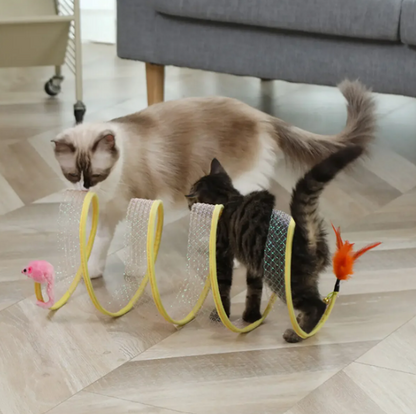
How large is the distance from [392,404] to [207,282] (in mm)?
428

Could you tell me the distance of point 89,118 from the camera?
248cm

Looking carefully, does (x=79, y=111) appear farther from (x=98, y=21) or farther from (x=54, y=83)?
(x=98, y=21)

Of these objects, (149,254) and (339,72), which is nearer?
(149,254)

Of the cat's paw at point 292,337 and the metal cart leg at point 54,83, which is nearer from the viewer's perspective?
the cat's paw at point 292,337

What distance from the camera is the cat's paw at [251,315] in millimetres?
1508

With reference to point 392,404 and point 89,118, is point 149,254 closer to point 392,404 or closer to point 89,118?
point 392,404

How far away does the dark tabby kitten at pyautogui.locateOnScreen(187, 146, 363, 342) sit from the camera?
135 centimetres

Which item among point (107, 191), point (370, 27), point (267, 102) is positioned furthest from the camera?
point (267, 102)

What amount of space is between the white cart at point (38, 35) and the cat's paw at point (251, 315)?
3.73ft

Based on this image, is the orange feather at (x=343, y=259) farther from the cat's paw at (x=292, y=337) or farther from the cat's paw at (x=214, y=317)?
the cat's paw at (x=214, y=317)

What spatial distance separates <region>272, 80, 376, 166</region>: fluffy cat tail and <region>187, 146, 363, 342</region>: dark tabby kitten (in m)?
0.28

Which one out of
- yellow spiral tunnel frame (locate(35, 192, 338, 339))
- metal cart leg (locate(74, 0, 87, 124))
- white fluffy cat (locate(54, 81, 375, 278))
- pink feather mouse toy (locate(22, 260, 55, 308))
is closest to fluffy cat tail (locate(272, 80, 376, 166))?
white fluffy cat (locate(54, 81, 375, 278))

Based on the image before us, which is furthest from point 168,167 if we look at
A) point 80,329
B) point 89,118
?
point 89,118

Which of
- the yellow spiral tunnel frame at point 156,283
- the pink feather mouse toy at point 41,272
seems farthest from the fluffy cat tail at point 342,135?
the pink feather mouse toy at point 41,272
